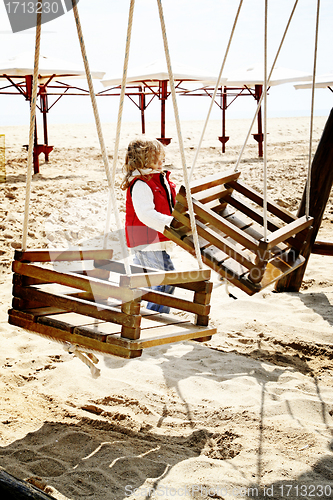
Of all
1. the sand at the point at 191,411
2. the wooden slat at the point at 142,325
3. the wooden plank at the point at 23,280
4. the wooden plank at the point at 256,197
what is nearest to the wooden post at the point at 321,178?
the sand at the point at 191,411

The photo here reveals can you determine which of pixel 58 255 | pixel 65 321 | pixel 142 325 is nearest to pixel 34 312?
pixel 65 321

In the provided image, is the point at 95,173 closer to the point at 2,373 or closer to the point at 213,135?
the point at 2,373

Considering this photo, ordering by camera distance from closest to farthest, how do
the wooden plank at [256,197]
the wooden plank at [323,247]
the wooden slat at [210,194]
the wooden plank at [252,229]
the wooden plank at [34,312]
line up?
the wooden plank at [34,312]
the wooden slat at [210,194]
the wooden plank at [252,229]
the wooden plank at [256,197]
the wooden plank at [323,247]

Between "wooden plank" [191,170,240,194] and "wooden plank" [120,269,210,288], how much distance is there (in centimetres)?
96

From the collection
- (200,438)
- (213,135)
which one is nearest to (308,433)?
(200,438)

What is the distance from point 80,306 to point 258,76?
12.3 meters

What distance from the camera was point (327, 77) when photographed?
12852mm

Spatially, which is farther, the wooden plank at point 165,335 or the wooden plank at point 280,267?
the wooden plank at point 280,267

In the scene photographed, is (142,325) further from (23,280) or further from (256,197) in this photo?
(256,197)

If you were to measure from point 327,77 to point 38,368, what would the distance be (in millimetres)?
12062

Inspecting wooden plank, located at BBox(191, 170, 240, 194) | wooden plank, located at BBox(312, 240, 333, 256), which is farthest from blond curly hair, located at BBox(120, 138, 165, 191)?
wooden plank, located at BBox(312, 240, 333, 256)

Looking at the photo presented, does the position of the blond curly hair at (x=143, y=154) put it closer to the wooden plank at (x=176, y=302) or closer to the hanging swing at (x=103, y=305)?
the hanging swing at (x=103, y=305)

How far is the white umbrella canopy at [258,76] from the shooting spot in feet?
41.9

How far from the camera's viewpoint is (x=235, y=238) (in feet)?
9.35
